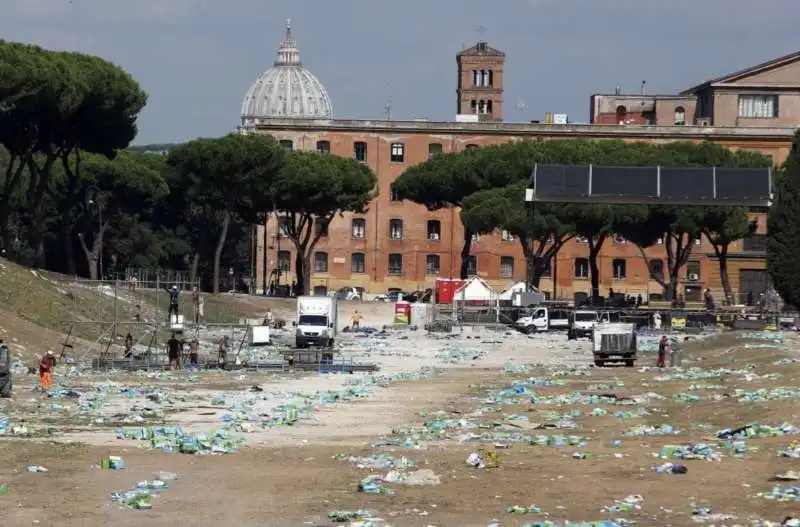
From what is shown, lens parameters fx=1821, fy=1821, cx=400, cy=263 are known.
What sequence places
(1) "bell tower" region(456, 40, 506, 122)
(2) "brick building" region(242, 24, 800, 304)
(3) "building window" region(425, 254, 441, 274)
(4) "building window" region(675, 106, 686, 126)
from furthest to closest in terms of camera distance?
1. (1) "bell tower" region(456, 40, 506, 122)
2. (4) "building window" region(675, 106, 686, 126)
3. (3) "building window" region(425, 254, 441, 274)
4. (2) "brick building" region(242, 24, 800, 304)

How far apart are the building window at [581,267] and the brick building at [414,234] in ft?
0.26

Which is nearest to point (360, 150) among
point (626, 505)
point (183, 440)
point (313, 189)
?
point (313, 189)

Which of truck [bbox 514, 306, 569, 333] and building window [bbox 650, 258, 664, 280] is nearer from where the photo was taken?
truck [bbox 514, 306, 569, 333]

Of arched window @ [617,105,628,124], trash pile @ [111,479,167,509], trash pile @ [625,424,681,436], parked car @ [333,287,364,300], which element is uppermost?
arched window @ [617,105,628,124]

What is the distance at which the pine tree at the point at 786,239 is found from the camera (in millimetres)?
82812

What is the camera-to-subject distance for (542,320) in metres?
91.7

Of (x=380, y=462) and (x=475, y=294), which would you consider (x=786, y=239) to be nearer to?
(x=475, y=294)

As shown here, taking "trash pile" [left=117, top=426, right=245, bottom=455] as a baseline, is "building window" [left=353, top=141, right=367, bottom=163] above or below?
above

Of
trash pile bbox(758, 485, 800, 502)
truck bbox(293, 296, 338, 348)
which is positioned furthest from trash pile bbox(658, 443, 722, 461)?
truck bbox(293, 296, 338, 348)

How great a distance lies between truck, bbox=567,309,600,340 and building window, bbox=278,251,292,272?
2328 inches

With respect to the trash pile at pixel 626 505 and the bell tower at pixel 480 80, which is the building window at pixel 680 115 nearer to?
the bell tower at pixel 480 80

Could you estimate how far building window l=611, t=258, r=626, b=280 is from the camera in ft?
472

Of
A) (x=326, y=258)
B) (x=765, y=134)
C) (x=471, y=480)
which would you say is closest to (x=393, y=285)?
(x=326, y=258)

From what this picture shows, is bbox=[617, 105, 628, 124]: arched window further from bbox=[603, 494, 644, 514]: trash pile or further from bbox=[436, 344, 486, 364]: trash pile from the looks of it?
bbox=[603, 494, 644, 514]: trash pile
